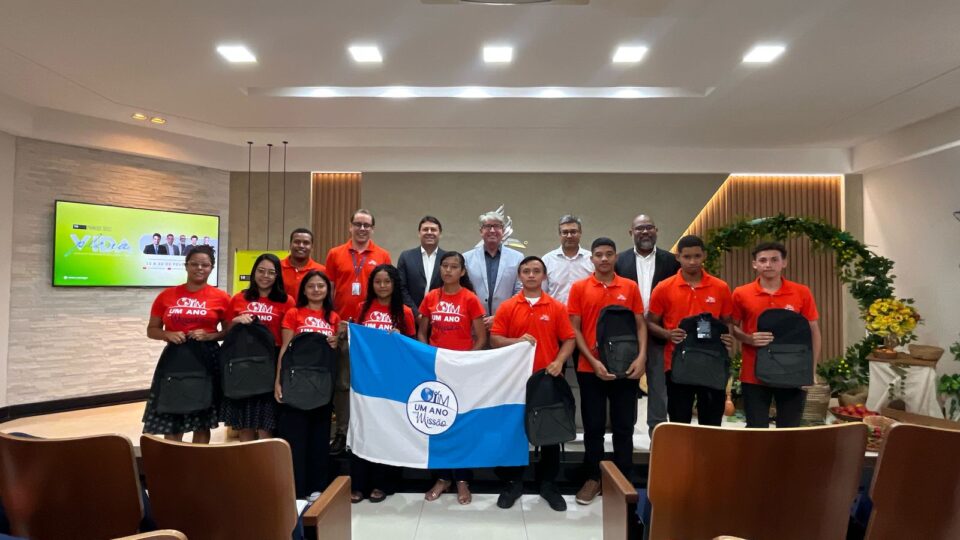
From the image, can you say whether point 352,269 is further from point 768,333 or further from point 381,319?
point 768,333

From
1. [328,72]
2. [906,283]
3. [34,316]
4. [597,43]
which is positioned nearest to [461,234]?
[328,72]

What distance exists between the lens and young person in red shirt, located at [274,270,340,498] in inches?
123

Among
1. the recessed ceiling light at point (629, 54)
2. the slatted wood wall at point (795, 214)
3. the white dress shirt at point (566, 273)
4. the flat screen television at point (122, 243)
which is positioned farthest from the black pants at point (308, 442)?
the slatted wood wall at point (795, 214)

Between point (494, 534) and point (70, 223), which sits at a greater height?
point (70, 223)

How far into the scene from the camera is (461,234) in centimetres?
746

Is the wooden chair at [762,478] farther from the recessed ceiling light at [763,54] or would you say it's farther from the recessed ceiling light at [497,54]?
the recessed ceiling light at [763,54]

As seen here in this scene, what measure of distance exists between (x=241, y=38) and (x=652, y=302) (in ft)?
12.5

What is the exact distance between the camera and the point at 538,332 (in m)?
3.23

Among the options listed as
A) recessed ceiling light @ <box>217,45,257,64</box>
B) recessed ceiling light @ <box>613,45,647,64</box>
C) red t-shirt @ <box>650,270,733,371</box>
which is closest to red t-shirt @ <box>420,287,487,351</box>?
red t-shirt @ <box>650,270,733,371</box>

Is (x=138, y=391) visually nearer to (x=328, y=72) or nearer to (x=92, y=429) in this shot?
(x=92, y=429)

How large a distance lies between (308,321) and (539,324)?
4.88ft

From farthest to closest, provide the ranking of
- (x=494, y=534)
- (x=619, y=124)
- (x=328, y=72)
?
(x=619, y=124)
(x=328, y=72)
(x=494, y=534)

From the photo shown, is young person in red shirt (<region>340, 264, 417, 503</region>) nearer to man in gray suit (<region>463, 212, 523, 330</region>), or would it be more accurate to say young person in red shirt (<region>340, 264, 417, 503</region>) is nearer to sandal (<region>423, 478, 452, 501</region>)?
sandal (<region>423, 478, 452, 501</region>)

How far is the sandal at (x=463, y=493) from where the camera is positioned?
10.7 ft
